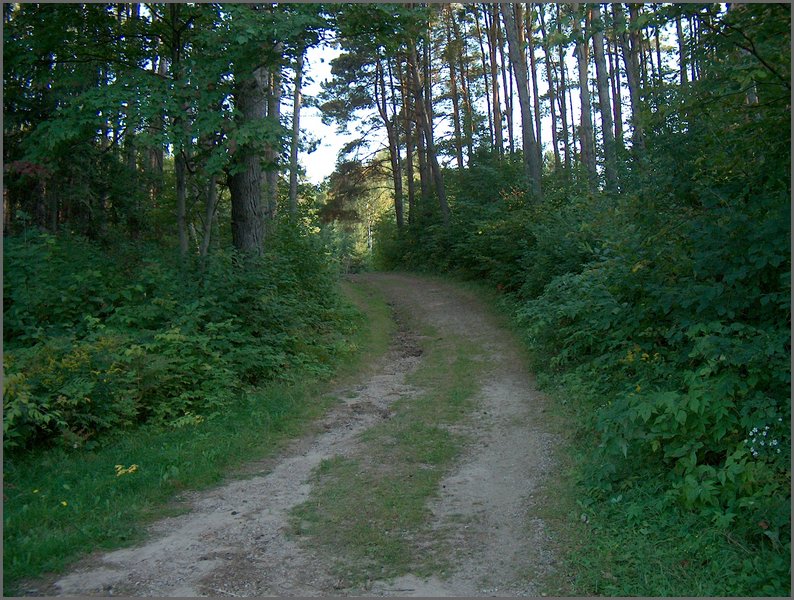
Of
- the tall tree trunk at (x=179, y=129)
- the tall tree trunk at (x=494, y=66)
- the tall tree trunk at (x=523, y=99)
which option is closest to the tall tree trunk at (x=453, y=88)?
the tall tree trunk at (x=494, y=66)

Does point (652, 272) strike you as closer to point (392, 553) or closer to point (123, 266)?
point (392, 553)

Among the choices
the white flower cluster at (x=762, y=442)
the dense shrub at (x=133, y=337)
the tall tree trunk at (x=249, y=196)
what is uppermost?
the tall tree trunk at (x=249, y=196)

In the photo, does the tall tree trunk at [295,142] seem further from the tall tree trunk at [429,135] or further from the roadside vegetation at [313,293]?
the tall tree trunk at [429,135]

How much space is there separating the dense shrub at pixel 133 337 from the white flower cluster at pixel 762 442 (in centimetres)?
636

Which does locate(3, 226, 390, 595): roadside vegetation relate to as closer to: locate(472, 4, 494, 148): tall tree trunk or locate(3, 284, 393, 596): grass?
locate(3, 284, 393, 596): grass

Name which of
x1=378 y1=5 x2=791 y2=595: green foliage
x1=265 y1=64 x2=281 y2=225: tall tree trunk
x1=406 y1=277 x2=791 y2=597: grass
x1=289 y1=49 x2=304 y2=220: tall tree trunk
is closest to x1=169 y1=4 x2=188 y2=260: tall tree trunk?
x1=289 y1=49 x2=304 y2=220: tall tree trunk

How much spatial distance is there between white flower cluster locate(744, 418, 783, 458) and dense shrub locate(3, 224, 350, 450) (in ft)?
20.9

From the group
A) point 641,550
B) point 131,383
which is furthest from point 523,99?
point 641,550

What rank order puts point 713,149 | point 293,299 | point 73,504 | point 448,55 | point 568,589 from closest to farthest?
point 568,589 < point 73,504 < point 713,149 < point 293,299 < point 448,55

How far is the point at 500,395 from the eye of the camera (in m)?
9.78

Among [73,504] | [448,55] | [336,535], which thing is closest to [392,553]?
[336,535]

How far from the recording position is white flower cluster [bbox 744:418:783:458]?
4680mm

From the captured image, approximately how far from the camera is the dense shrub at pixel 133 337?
23.5 feet

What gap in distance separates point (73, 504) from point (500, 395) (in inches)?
241
